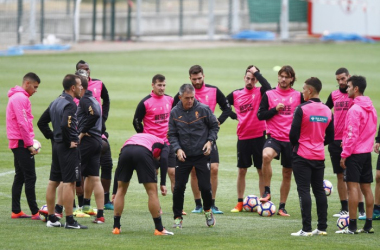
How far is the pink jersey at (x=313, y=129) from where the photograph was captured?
9.83 m

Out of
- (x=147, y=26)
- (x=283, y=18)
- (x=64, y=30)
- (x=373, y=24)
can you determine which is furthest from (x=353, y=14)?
(x=64, y=30)

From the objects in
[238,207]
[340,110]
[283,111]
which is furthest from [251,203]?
[340,110]

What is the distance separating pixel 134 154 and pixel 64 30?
30579mm

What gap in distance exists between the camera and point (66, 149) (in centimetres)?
1021

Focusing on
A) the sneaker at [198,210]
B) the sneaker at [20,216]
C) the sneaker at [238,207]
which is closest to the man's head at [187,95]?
the sneaker at [198,210]

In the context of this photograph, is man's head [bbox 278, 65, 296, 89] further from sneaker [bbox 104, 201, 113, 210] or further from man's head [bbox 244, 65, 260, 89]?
sneaker [bbox 104, 201, 113, 210]

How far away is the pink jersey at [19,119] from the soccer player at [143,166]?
1704 mm

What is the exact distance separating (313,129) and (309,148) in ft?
0.85

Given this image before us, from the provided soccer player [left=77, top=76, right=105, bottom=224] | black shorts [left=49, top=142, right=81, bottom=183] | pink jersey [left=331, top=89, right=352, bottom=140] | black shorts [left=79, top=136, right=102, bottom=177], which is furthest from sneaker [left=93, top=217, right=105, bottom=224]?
pink jersey [left=331, top=89, right=352, bottom=140]

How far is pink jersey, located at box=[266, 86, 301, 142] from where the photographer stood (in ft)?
38.8

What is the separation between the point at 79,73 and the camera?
1137 centimetres

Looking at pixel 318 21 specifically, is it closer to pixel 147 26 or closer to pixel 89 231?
pixel 147 26

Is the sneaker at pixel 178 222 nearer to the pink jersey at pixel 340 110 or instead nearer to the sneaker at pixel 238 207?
the sneaker at pixel 238 207

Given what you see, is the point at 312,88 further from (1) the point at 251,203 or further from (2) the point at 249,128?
(1) the point at 251,203
